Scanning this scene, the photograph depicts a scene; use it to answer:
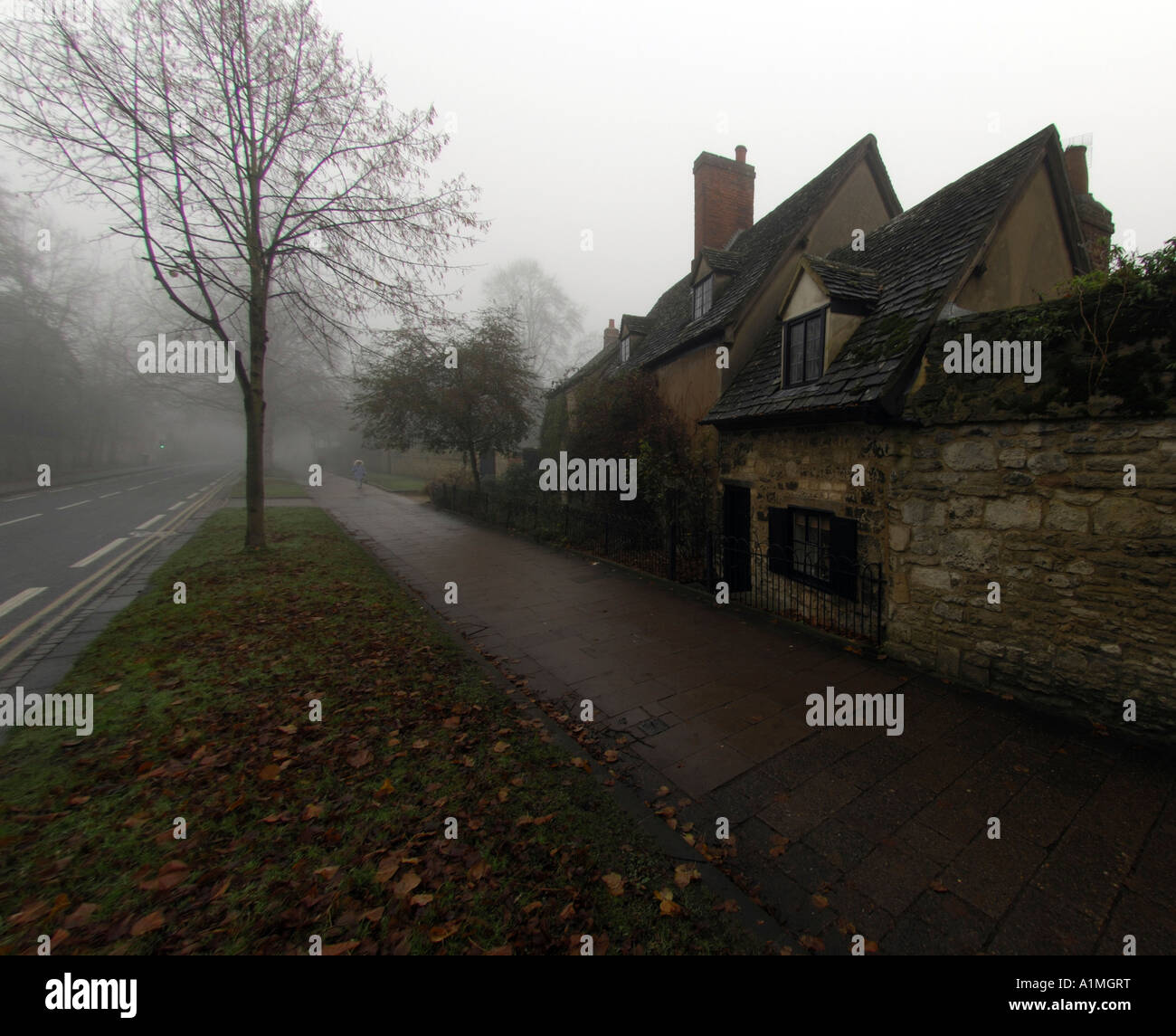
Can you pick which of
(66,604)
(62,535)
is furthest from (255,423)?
(62,535)

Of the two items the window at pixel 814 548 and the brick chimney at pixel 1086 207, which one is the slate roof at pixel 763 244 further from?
the window at pixel 814 548

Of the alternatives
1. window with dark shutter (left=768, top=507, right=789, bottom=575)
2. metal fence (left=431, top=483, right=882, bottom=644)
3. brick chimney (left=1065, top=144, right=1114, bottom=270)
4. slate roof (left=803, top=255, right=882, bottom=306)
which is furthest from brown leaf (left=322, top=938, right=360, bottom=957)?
brick chimney (left=1065, top=144, right=1114, bottom=270)

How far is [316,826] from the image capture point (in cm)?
313

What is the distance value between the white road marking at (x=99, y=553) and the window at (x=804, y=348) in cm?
1400

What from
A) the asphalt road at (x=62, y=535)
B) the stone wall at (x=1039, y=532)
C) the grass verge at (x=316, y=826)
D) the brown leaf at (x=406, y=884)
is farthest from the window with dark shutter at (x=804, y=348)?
the asphalt road at (x=62, y=535)

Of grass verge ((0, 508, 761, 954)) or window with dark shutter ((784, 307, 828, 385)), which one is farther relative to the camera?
window with dark shutter ((784, 307, 828, 385))

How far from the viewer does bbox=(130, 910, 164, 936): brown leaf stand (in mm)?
2398

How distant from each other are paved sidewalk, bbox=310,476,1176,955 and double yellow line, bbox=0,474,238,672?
5228mm

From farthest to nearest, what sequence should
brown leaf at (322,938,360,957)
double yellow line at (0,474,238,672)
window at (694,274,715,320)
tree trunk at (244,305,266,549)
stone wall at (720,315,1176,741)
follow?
window at (694,274,715,320) → tree trunk at (244,305,266,549) → double yellow line at (0,474,238,672) → stone wall at (720,315,1176,741) → brown leaf at (322,938,360,957)

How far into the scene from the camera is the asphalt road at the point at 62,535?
7.80m

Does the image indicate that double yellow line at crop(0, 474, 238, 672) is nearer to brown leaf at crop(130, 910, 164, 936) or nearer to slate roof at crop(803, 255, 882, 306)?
brown leaf at crop(130, 910, 164, 936)

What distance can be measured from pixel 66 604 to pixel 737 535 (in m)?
11.2

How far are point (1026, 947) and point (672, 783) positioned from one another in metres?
2.01
